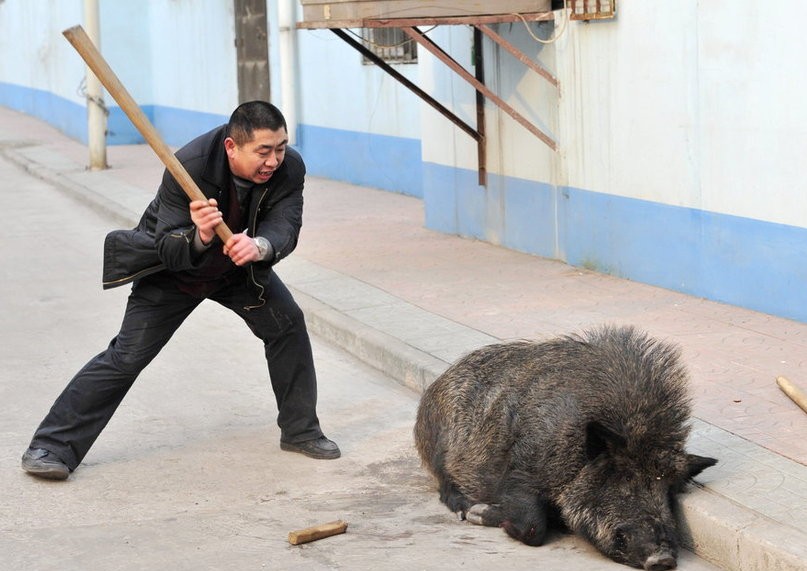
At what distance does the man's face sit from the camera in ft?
18.4

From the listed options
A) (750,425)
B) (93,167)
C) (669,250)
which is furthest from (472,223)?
(93,167)

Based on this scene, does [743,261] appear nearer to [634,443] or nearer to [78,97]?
[634,443]

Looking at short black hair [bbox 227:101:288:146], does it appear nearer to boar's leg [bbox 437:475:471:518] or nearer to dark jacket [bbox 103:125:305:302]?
dark jacket [bbox 103:125:305:302]

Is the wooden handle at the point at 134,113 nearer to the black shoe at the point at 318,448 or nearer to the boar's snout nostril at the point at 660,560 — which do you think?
the black shoe at the point at 318,448

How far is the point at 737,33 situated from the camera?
8148 millimetres

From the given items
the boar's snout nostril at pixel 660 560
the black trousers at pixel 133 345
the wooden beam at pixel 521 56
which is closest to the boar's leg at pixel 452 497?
the boar's snout nostril at pixel 660 560

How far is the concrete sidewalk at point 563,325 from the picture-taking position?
4.95 m

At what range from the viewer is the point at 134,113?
5543 mm

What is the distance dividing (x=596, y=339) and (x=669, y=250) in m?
3.84

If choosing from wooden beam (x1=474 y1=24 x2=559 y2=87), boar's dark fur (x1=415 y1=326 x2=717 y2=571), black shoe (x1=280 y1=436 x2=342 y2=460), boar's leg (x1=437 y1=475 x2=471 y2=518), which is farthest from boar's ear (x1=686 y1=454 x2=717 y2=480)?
wooden beam (x1=474 y1=24 x2=559 y2=87)

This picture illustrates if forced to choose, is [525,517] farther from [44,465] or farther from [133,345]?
[44,465]

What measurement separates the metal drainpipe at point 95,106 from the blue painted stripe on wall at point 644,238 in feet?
25.0

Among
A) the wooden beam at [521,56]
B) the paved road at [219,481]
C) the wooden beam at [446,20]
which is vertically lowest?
the paved road at [219,481]

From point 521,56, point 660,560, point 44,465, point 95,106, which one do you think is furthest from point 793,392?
point 95,106
